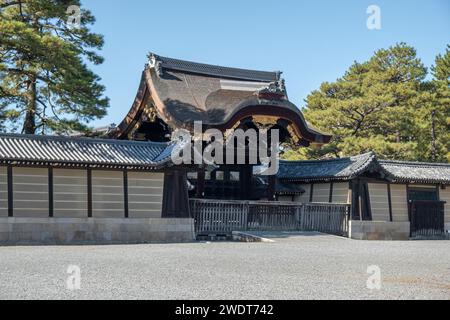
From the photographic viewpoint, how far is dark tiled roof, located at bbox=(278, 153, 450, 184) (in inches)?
966

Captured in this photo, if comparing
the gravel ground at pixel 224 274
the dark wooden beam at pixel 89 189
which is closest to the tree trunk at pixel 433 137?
the gravel ground at pixel 224 274

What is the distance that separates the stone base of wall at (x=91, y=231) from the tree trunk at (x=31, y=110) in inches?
248

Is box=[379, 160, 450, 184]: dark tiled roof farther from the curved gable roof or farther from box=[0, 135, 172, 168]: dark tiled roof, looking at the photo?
box=[0, 135, 172, 168]: dark tiled roof

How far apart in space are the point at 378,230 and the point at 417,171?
179 inches

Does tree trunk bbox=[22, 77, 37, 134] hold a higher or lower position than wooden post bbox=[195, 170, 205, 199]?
higher

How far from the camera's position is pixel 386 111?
111 ft

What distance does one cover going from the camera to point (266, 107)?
79.7 ft

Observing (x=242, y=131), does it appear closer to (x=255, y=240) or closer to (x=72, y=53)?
(x=255, y=240)

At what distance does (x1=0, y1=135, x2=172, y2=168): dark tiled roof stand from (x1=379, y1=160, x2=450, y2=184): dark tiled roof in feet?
35.6

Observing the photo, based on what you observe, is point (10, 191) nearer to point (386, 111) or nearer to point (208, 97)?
point (208, 97)

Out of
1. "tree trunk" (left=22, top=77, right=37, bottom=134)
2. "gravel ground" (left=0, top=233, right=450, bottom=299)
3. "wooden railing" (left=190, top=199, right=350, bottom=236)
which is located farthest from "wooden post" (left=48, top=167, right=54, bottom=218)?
"tree trunk" (left=22, top=77, right=37, bottom=134)

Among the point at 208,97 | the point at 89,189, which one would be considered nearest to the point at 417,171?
the point at 208,97

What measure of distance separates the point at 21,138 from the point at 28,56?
321 cm

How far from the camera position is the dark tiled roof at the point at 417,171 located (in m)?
26.5
